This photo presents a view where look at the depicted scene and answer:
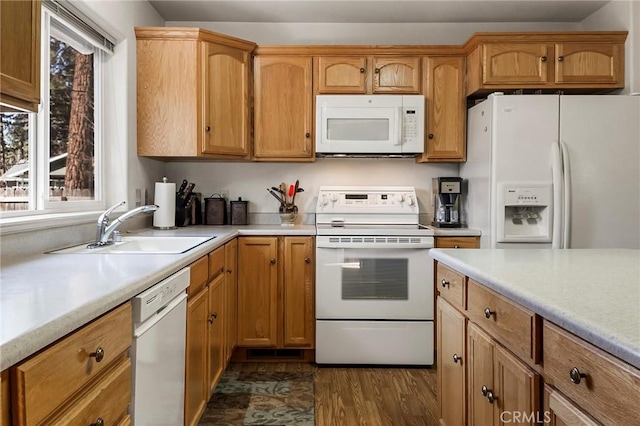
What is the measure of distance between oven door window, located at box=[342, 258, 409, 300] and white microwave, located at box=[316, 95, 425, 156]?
82 centimetres

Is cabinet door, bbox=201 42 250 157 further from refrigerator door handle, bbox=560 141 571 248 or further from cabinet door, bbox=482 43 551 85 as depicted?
Result: refrigerator door handle, bbox=560 141 571 248

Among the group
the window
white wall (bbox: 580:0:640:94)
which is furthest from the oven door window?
white wall (bbox: 580:0:640:94)

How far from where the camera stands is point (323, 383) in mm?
2645

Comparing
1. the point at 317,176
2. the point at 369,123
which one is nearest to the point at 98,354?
the point at 369,123

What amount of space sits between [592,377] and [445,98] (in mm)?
2607

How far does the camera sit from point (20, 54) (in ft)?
3.95

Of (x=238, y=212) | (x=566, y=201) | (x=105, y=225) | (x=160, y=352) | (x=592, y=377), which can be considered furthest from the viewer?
(x=238, y=212)

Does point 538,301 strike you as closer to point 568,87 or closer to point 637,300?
point 637,300

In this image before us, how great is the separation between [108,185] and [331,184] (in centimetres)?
161

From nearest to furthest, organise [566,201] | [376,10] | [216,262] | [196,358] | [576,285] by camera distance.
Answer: [576,285]
[196,358]
[216,262]
[566,201]
[376,10]

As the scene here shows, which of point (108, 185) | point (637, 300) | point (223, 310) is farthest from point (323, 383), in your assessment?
point (637, 300)

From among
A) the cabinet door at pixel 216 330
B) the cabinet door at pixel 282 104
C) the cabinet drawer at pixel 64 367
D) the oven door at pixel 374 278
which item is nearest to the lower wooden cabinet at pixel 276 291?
the oven door at pixel 374 278
